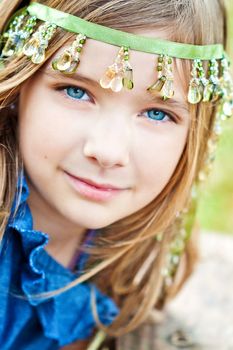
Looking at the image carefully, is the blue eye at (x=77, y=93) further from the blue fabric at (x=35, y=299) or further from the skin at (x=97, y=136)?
the blue fabric at (x=35, y=299)

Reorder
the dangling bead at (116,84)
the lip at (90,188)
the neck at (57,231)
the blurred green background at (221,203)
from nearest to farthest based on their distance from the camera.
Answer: the dangling bead at (116,84) → the lip at (90,188) → the neck at (57,231) → the blurred green background at (221,203)

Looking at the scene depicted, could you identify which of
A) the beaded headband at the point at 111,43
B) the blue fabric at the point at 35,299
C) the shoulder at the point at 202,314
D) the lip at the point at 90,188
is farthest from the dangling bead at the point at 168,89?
the shoulder at the point at 202,314

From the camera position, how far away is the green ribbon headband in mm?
1356

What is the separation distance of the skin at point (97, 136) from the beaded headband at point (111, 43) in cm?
2

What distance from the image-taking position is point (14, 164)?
1.49m

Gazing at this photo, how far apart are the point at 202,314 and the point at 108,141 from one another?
796 millimetres

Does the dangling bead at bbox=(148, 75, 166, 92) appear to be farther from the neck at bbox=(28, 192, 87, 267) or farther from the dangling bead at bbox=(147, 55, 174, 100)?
the neck at bbox=(28, 192, 87, 267)

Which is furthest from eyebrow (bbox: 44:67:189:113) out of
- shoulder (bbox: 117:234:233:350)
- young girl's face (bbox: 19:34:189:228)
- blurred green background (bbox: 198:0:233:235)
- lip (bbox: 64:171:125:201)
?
blurred green background (bbox: 198:0:233:235)

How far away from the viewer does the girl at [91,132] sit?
1.37 metres

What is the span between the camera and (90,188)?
1.45 m

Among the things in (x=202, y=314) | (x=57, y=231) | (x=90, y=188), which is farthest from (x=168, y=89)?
(x=202, y=314)

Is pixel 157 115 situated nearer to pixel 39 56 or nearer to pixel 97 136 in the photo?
pixel 97 136

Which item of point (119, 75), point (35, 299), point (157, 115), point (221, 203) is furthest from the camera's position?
point (221, 203)

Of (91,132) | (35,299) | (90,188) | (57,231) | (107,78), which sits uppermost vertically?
(107,78)
